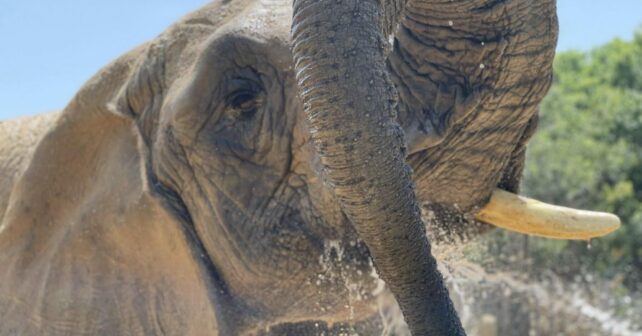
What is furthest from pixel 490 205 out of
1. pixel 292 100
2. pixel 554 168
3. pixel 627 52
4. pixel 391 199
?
pixel 627 52

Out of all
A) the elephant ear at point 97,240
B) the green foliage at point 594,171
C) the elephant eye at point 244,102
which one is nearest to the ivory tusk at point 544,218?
the elephant eye at point 244,102

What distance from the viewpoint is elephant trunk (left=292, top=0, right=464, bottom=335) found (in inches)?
42.7

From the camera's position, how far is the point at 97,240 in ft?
6.31

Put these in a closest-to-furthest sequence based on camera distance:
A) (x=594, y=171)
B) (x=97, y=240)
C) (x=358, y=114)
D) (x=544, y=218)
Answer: (x=358, y=114) → (x=544, y=218) → (x=97, y=240) → (x=594, y=171)

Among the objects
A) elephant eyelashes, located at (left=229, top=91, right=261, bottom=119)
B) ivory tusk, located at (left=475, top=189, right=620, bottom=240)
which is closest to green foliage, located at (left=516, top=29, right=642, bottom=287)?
ivory tusk, located at (left=475, top=189, right=620, bottom=240)

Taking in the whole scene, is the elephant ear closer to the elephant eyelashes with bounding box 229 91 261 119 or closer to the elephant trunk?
the elephant eyelashes with bounding box 229 91 261 119

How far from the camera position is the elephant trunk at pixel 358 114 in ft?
3.56

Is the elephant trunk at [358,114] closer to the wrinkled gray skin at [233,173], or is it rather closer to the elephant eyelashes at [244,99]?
the wrinkled gray skin at [233,173]

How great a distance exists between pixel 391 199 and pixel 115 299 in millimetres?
953

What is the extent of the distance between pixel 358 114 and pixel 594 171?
12.6 metres

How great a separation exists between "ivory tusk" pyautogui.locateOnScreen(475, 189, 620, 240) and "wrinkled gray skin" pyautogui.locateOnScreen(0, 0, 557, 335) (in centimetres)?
5

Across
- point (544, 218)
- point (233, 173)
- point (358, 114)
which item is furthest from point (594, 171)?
point (358, 114)

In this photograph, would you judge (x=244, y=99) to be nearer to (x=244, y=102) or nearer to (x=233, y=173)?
(x=244, y=102)

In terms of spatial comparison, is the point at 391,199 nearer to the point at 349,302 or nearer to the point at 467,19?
the point at 467,19
